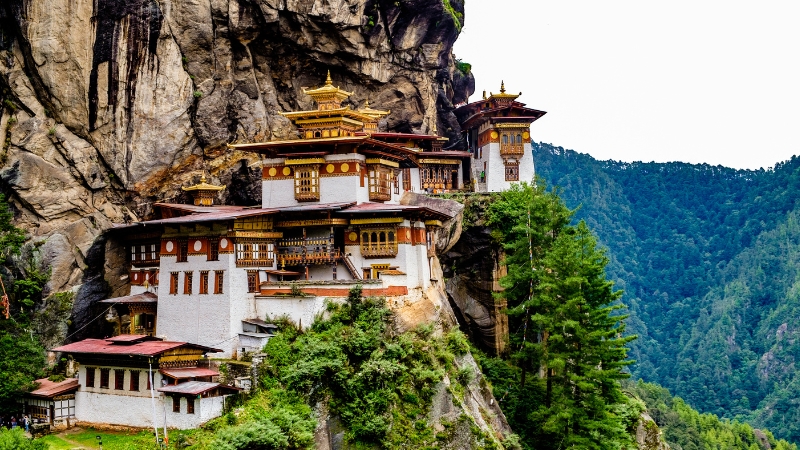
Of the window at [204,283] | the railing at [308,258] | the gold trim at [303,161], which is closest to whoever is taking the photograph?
the window at [204,283]

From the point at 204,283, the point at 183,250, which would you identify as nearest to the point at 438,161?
the point at 183,250

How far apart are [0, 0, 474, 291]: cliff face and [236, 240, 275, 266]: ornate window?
8.37m

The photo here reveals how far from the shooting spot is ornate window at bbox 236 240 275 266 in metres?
39.3

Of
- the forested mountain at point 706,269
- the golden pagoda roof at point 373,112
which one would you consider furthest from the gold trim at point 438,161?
the forested mountain at point 706,269

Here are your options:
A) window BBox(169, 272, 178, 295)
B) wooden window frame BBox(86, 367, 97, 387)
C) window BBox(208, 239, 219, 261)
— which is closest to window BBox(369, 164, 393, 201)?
window BBox(208, 239, 219, 261)

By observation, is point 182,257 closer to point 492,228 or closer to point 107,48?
point 107,48

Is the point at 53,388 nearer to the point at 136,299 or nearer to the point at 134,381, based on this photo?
the point at 134,381

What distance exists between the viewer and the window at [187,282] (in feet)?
130

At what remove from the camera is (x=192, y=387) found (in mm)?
33000

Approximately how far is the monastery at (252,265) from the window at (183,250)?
0.20 feet

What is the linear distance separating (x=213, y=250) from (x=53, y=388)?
8.69m

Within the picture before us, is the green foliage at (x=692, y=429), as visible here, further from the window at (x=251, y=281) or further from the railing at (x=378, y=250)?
the window at (x=251, y=281)

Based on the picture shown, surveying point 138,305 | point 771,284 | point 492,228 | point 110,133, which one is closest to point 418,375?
point 138,305

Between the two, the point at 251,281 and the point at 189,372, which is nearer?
the point at 189,372
